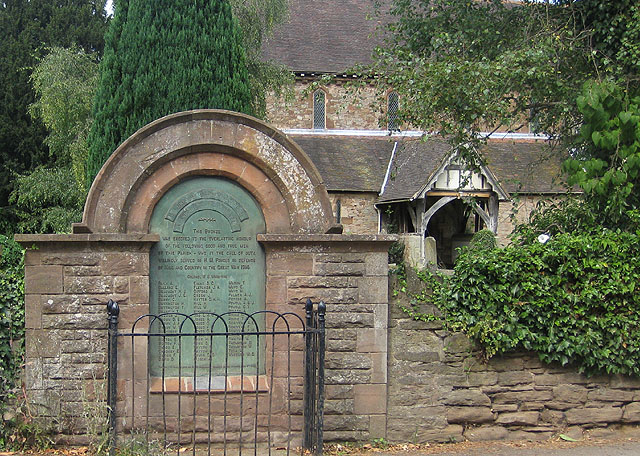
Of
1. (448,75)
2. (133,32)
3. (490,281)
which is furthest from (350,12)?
(490,281)

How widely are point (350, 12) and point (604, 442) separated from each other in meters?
26.8

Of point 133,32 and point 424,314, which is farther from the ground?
point 133,32

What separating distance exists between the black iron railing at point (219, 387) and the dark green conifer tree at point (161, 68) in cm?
576

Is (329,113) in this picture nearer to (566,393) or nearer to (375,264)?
(375,264)

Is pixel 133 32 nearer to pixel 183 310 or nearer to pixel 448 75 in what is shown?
pixel 448 75

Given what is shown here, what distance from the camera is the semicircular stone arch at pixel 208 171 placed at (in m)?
6.17

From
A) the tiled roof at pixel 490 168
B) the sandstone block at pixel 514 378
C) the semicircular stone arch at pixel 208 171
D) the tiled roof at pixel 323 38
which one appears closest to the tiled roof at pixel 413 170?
the tiled roof at pixel 490 168

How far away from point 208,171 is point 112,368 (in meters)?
2.04

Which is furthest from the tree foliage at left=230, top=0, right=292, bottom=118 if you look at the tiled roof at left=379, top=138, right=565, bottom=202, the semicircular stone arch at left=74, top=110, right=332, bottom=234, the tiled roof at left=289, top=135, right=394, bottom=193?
the semicircular stone arch at left=74, top=110, right=332, bottom=234

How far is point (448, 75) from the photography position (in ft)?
27.4

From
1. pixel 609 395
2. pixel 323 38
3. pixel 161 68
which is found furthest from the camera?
pixel 323 38

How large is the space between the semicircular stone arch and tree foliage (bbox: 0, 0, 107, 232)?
17.7m

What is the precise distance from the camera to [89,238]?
6.04m

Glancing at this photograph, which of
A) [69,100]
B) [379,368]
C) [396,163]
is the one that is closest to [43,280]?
[379,368]
